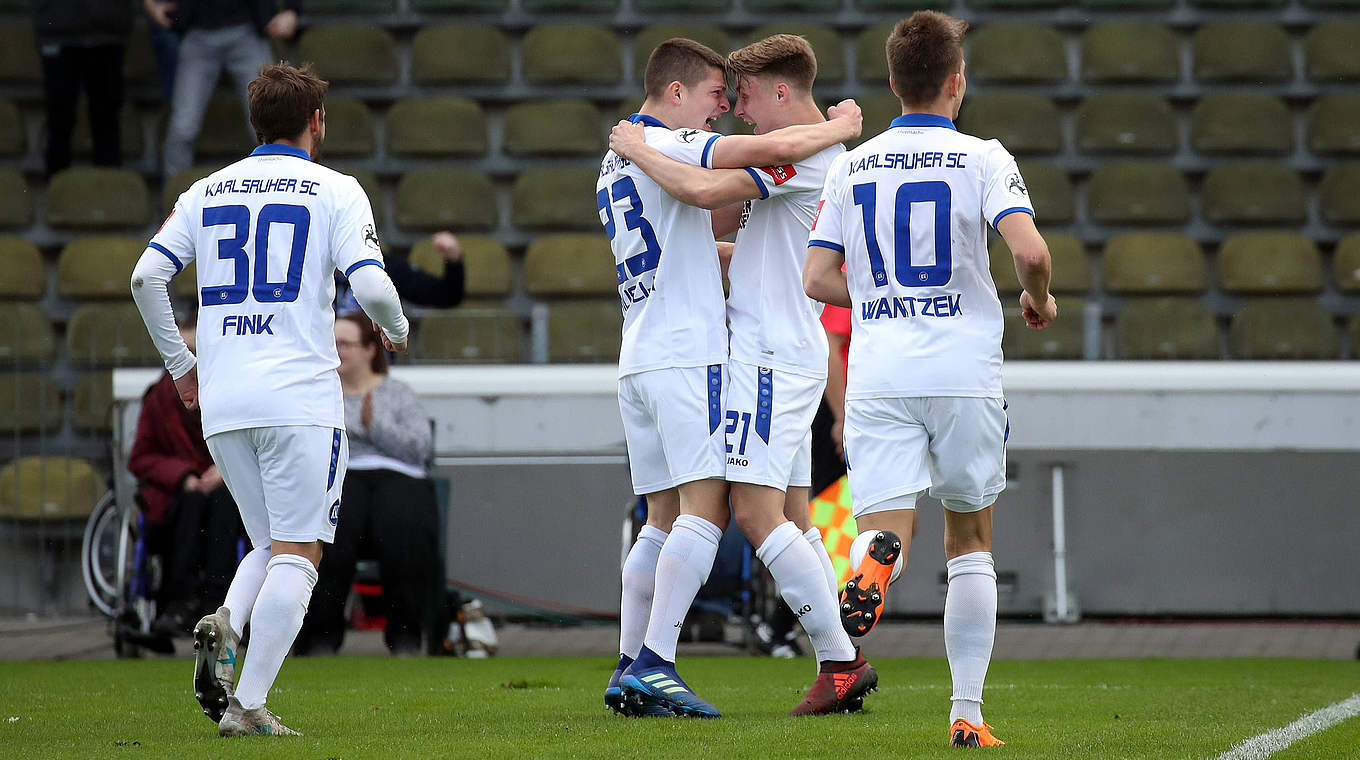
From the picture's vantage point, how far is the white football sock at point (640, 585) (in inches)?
201

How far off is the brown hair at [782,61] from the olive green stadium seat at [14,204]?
9.14 meters

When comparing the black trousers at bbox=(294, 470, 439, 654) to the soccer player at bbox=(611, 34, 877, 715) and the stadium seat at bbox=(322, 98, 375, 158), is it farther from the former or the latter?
the stadium seat at bbox=(322, 98, 375, 158)

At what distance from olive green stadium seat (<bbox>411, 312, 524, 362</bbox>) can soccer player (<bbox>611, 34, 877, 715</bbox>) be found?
4.97m

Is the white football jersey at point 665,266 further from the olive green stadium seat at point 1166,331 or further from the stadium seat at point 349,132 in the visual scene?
the stadium seat at point 349,132

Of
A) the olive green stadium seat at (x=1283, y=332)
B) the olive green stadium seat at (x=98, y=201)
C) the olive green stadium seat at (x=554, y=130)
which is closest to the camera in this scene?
the olive green stadium seat at (x=1283, y=332)

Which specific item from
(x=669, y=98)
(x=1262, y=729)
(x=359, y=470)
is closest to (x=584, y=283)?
(x=359, y=470)

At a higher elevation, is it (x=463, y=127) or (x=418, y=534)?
(x=463, y=127)

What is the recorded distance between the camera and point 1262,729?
4840mm

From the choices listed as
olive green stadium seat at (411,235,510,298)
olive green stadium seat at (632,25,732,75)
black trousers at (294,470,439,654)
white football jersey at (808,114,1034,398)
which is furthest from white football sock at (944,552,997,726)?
olive green stadium seat at (632,25,732,75)

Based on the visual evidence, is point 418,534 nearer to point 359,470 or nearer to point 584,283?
point 359,470

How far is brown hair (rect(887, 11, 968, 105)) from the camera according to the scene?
4242 mm

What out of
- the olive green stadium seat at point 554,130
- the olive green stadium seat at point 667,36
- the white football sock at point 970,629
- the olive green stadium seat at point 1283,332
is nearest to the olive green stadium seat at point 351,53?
the olive green stadium seat at point 554,130

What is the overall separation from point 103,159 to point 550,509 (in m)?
5.49

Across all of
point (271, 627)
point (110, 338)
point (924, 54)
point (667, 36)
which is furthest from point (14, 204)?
point (924, 54)
